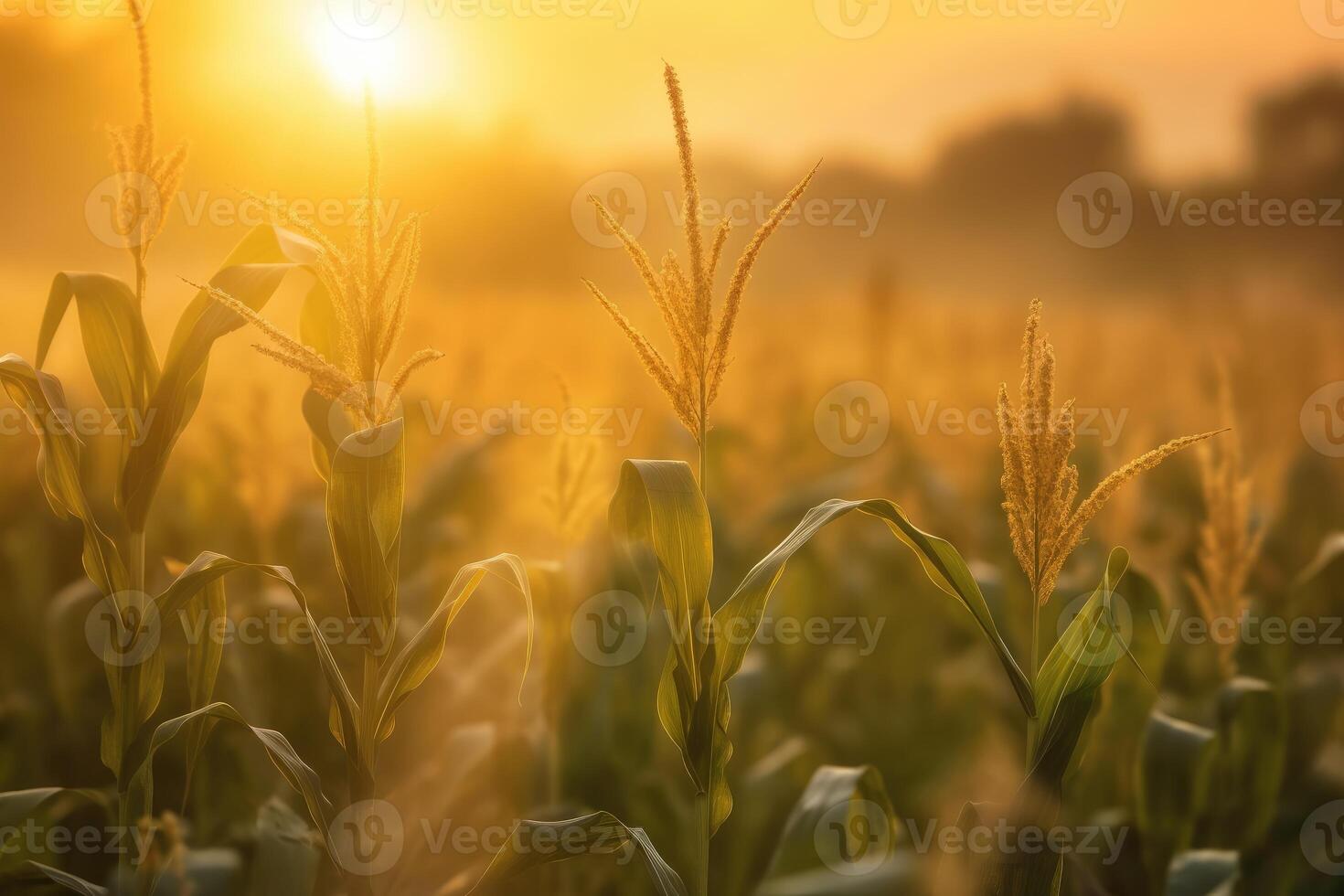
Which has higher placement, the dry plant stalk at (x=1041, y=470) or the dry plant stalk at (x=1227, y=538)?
the dry plant stalk at (x=1041, y=470)

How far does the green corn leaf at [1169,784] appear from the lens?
2.06m

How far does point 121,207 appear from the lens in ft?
→ 5.15

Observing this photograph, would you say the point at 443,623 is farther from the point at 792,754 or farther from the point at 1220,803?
the point at 1220,803

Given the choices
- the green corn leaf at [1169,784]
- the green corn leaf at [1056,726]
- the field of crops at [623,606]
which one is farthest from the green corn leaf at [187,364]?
the green corn leaf at [1169,784]

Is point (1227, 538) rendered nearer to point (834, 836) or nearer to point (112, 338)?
point (834, 836)

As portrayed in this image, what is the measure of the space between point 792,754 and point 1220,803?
109 cm

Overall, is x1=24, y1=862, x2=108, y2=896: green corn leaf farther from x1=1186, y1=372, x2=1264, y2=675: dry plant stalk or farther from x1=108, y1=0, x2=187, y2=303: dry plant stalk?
x1=1186, y1=372, x2=1264, y2=675: dry plant stalk

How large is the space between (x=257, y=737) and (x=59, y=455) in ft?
1.86

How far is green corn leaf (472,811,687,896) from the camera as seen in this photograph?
4.73ft

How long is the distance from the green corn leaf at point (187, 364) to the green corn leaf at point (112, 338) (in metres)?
0.03

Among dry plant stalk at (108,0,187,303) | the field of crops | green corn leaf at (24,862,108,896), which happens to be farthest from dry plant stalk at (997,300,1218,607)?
green corn leaf at (24,862,108,896)

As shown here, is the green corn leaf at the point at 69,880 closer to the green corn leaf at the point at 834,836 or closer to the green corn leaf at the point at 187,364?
the green corn leaf at the point at 187,364

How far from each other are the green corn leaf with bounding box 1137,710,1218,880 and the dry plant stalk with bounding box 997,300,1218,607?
874 mm

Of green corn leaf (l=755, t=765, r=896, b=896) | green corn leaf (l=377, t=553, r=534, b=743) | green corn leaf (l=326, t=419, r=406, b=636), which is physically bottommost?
A: green corn leaf (l=755, t=765, r=896, b=896)
